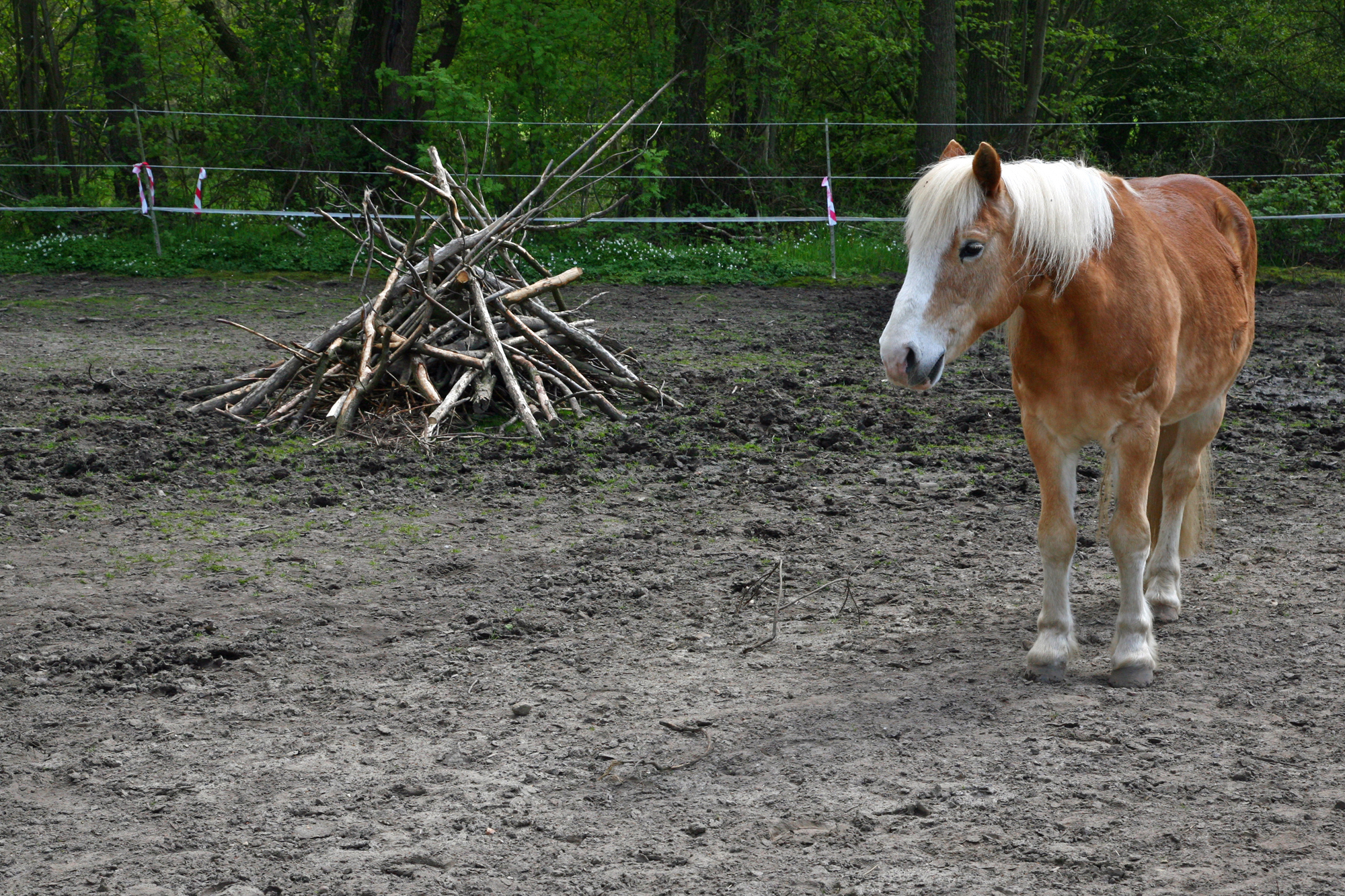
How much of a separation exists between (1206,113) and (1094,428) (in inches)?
590

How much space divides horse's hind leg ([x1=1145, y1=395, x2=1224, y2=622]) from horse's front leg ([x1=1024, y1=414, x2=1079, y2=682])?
65 cm

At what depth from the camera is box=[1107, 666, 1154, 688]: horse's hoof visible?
140 inches

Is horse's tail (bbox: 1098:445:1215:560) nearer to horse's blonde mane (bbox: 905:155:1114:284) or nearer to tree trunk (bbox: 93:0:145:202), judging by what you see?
horse's blonde mane (bbox: 905:155:1114:284)

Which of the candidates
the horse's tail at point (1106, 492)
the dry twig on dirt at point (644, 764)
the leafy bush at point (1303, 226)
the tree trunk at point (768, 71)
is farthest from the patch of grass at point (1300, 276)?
the dry twig on dirt at point (644, 764)

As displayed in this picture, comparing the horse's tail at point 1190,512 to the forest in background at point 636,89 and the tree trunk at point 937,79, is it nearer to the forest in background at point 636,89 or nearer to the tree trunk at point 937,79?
the forest in background at point 636,89

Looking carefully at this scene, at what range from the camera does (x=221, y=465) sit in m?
6.09

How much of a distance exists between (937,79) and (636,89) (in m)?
4.44

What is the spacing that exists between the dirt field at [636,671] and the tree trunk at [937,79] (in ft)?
27.9

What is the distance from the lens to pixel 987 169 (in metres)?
3.08

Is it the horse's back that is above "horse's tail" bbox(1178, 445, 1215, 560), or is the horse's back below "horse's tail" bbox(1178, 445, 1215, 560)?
above

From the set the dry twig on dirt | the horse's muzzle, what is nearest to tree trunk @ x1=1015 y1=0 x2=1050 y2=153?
the horse's muzzle

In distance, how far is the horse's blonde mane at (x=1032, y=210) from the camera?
3.13 m

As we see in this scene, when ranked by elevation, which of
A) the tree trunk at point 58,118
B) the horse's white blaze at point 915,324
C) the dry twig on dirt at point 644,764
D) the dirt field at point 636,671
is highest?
the tree trunk at point 58,118

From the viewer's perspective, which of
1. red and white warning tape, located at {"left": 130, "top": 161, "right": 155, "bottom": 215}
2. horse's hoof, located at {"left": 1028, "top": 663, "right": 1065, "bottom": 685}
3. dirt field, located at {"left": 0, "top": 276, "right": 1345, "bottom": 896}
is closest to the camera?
dirt field, located at {"left": 0, "top": 276, "right": 1345, "bottom": 896}
